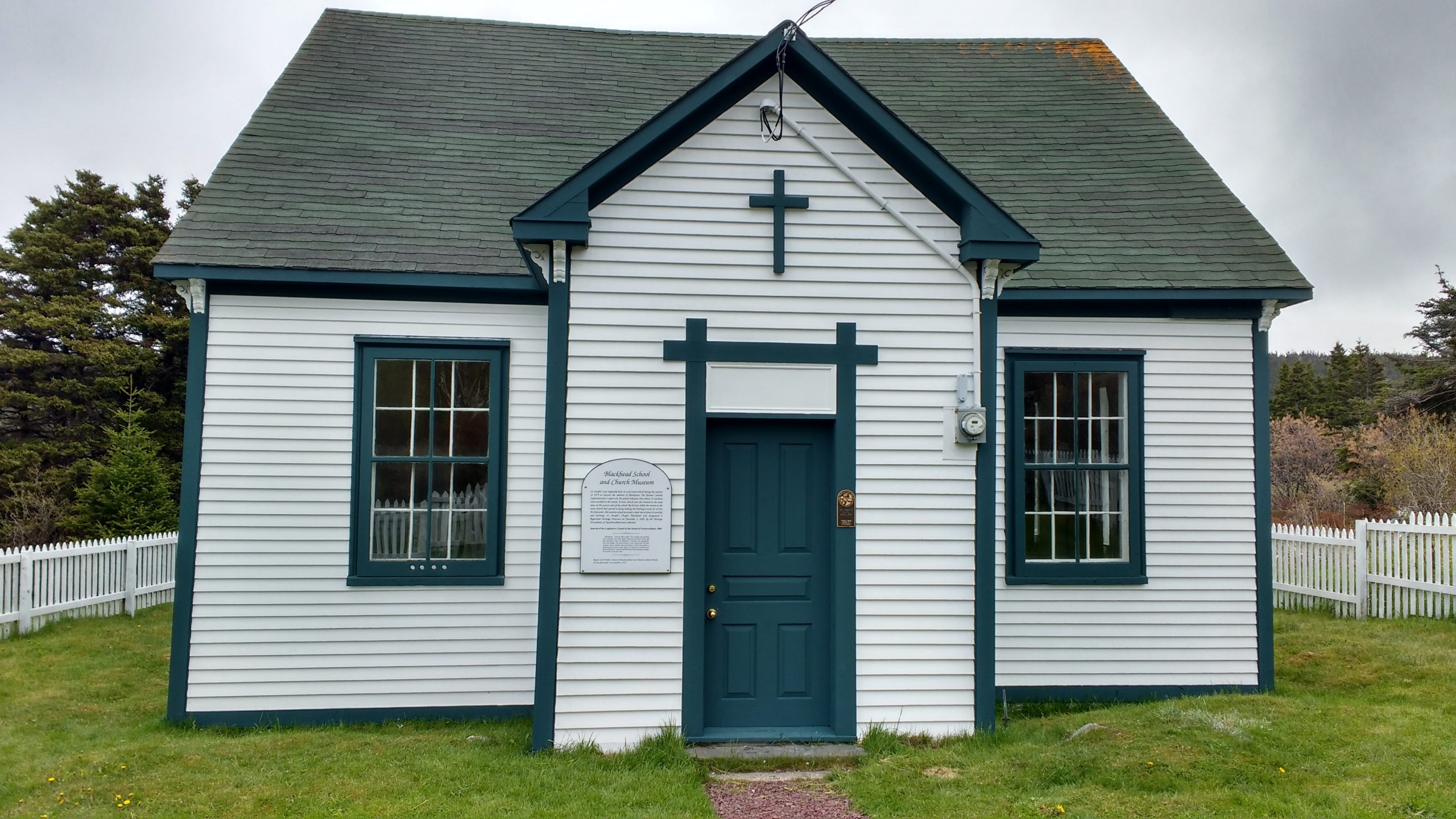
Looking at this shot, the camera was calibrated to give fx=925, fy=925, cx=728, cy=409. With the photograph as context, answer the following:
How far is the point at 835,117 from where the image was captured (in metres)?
→ 6.80

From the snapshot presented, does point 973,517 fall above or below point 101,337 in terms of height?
below

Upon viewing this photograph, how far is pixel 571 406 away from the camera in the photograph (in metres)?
6.44

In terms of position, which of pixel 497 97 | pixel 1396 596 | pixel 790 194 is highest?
pixel 497 97

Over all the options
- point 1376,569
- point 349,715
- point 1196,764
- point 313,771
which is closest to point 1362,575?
point 1376,569

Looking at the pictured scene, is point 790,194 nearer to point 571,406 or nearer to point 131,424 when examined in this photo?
point 571,406

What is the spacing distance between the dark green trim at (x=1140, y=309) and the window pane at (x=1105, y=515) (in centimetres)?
143

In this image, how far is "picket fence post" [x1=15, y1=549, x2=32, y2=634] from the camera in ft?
37.2

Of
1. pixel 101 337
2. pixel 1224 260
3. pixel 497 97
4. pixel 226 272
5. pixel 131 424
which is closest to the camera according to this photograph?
pixel 226 272

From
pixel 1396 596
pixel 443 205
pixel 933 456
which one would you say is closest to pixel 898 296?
pixel 933 456

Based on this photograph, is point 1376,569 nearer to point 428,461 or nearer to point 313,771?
point 428,461

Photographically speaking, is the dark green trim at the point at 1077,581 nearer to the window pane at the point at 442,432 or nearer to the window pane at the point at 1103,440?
the window pane at the point at 1103,440

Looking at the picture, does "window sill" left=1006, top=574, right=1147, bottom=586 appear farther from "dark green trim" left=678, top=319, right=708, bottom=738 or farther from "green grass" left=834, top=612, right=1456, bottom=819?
"dark green trim" left=678, top=319, right=708, bottom=738

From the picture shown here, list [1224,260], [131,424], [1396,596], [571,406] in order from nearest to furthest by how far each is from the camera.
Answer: [571,406], [1224,260], [1396,596], [131,424]

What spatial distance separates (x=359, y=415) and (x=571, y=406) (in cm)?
243
